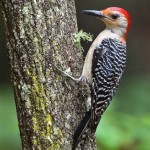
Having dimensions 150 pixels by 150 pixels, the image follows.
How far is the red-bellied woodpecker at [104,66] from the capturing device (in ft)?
19.2

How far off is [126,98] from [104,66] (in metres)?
3.81

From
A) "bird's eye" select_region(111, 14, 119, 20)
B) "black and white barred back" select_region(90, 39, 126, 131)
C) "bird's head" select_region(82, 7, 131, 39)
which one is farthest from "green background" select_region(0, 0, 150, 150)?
"bird's eye" select_region(111, 14, 119, 20)

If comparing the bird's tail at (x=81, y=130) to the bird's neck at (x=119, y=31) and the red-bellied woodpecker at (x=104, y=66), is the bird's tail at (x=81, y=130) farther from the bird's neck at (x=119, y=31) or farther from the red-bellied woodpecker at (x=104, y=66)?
the bird's neck at (x=119, y=31)

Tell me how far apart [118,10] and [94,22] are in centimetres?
495

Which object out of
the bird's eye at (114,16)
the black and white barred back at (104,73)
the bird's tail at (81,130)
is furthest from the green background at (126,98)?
the bird's eye at (114,16)

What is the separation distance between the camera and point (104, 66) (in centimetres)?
622

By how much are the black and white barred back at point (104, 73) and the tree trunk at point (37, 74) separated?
52cm

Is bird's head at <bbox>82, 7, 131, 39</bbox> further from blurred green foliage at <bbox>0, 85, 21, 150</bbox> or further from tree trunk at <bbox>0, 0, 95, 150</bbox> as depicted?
blurred green foliage at <bbox>0, 85, 21, 150</bbox>

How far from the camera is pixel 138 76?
412 inches

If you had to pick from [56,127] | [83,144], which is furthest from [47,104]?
[83,144]

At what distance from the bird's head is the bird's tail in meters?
1.35

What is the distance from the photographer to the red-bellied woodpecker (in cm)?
586

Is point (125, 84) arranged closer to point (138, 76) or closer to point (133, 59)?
point (138, 76)

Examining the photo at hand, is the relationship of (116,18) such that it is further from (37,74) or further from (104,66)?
(37,74)
